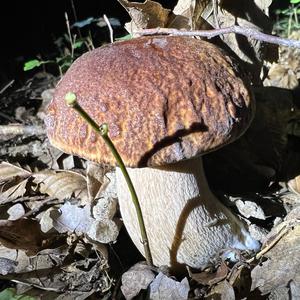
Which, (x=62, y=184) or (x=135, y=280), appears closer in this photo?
(x=135, y=280)

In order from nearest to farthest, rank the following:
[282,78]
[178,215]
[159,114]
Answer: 1. [159,114]
2. [178,215]
3. [282,78]

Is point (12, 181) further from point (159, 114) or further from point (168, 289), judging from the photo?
point (159, 114)

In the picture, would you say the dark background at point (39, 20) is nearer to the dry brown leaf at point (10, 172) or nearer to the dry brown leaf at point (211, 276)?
the dry brown leaf at point (10, 172)

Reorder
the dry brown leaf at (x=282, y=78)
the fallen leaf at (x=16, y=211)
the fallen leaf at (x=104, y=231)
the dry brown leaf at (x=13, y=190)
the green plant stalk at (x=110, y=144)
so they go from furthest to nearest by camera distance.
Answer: the dry brown leaf at (x=282, y=78)
the dry brown leaf at (x=13, y=190)
the fallen leaf at (x=16, y=211)
the fallen leaf at (x=104, y=231)
the green plant stalk at (x=110, y=144)

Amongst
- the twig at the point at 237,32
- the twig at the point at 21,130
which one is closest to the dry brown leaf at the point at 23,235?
the twig at the point at 21,130

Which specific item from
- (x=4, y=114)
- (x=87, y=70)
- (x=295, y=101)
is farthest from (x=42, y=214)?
(x=295, y=101)

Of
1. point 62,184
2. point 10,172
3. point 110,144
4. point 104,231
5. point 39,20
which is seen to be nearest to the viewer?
point 110,144

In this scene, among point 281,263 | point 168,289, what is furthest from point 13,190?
point 281,263
